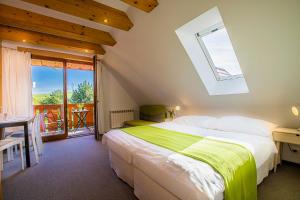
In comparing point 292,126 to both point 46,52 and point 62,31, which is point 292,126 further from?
point 46,52

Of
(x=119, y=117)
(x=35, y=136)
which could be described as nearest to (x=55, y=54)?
(x=35, y=136)

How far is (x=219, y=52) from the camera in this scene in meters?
2.69

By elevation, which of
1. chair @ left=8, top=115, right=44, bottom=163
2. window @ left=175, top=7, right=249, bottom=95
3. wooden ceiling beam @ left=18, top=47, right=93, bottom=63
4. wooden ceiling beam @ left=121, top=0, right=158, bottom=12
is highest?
wooden ceiling beam @ left=121, top=0, right=158, bottom=12

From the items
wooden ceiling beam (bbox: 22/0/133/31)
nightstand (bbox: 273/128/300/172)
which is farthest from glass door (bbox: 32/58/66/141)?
nightstand (bbox: 273/128/300/172)

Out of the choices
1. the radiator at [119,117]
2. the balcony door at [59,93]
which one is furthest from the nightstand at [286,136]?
the balcony door at [59,93]

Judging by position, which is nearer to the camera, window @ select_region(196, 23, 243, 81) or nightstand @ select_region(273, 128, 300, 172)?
nightstand @ select_region(273, 128, 300, 172)

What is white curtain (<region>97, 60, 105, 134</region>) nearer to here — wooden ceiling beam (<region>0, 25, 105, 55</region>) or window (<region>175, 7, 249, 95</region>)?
wooden ceiling beam (<region>0, 25, 105, 55</region>)

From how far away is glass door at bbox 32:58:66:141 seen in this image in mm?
4172

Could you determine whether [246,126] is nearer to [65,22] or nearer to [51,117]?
[65,22]

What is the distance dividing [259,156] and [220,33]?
1849 millimetres

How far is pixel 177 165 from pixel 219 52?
2.20 metres

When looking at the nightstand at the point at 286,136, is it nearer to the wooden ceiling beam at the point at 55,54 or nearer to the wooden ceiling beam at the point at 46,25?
the wooden ceiling beam at the point at 46,25

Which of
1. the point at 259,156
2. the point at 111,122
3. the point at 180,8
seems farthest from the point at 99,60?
the point at 259,156

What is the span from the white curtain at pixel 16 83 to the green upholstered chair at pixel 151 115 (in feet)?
8.94
